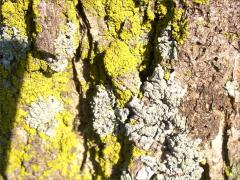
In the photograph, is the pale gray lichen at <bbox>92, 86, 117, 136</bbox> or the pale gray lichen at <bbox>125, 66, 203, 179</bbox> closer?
the pale gray lichen at <bbox>125, 66, 203, 179</bbox>

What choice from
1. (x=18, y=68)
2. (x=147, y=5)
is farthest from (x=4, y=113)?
(x=147, y=5)

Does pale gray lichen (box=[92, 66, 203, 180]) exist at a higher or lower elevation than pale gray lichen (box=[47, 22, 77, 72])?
lower

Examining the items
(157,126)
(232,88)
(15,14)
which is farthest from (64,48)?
(232,88)

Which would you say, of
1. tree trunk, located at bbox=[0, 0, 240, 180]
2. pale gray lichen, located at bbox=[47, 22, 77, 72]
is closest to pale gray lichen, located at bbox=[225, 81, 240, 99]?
tree trunk, located at bbox=[0, 0, 240, 180]

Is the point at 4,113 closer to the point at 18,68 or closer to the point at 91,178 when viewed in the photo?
the point at 18,68

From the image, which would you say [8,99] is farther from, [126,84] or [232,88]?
[232,88]

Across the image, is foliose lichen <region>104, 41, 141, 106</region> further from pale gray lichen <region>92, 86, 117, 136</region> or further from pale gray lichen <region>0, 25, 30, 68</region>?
pale gray lichen <region>0, 25, 30, 68</region>

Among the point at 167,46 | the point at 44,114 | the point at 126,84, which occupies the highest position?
the point at 167,46
